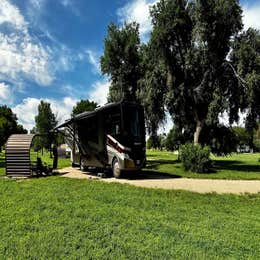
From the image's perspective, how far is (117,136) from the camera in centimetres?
1199

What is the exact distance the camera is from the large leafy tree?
14727 mm

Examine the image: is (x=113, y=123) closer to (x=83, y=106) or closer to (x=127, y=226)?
(x=127, y=226)

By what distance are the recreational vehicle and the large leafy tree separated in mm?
6707

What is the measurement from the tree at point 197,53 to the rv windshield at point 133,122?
4900mm

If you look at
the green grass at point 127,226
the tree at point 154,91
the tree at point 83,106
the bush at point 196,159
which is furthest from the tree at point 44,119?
the green grass at point 127,226

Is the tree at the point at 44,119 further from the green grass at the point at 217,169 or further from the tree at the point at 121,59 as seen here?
the tree at the point at 121,59

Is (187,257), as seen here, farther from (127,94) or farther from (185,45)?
(127,94)

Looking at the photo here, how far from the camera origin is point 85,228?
15.3ft

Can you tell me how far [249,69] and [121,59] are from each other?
11.6 m

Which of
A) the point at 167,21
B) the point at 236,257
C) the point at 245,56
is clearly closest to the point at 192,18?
the point at 167,21

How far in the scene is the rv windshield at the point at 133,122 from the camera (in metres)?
12.0

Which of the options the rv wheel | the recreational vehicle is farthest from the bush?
the rv wheel

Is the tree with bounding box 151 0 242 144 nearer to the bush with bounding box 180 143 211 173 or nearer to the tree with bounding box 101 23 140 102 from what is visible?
the bush with bounding box 180 143 211 173

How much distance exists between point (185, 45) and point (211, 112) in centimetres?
526
